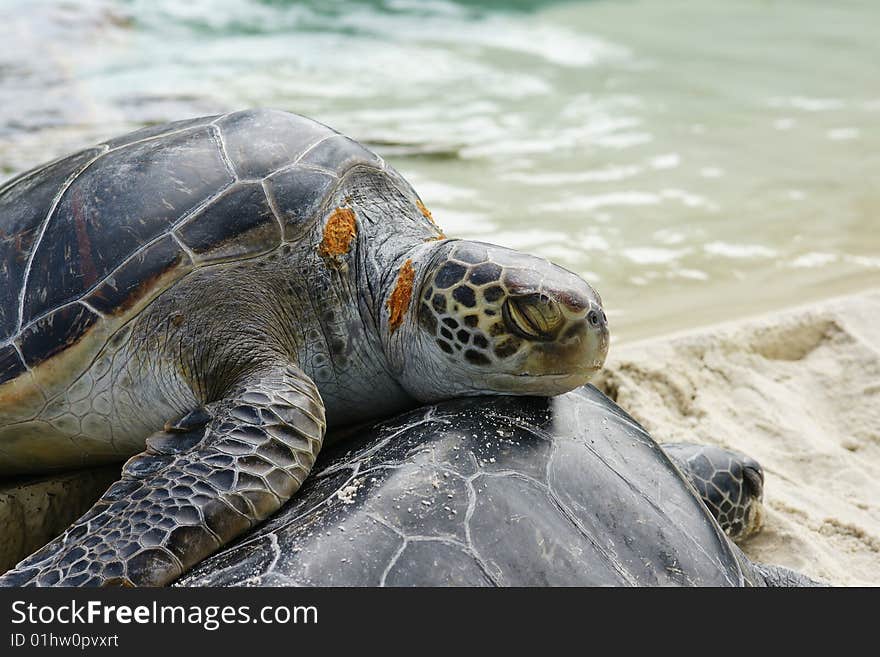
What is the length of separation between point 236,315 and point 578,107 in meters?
7.00

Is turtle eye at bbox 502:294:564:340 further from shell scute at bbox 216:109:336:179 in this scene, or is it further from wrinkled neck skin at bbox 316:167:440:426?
shell scute at bbox 216:109:336:179

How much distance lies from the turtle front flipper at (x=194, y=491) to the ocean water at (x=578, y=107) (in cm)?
246

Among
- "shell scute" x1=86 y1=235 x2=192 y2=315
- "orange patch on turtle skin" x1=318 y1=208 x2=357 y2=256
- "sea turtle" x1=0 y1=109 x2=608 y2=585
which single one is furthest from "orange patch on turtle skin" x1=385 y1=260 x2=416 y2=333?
"shell scute" x1=86 y1=235 x2=192 y2=315

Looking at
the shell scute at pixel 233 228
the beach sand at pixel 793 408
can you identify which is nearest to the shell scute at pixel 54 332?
the shell scute at pixel 233 228

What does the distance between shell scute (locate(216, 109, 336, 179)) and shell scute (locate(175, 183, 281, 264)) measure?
9 cm

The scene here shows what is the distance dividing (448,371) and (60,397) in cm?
109

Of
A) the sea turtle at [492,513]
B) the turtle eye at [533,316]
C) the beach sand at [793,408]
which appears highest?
the turtle eye at [533,316]

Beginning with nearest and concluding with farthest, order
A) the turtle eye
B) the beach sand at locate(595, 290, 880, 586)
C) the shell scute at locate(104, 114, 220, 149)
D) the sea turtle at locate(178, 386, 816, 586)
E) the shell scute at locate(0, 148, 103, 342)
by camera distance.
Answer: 1. the sea turtle at locate(178, 386, 816, 586)
2. the turtle eye
3. the shell scute at locate(0, 148, 103, 342)
4. the shell scute at locate(104, 114, 220, 149)
5. the beach sand at locate(595, 290, 880, 586)

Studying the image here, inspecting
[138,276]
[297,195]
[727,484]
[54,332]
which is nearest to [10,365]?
[54,332]

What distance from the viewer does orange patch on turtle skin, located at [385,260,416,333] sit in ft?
7.93

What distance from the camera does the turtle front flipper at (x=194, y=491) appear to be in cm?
192

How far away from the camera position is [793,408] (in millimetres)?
3676

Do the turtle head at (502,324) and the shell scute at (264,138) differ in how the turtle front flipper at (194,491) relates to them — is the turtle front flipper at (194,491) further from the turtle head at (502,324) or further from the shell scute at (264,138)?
the shell scute at (264,138)

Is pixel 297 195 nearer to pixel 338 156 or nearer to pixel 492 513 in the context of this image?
pixel 338 156
